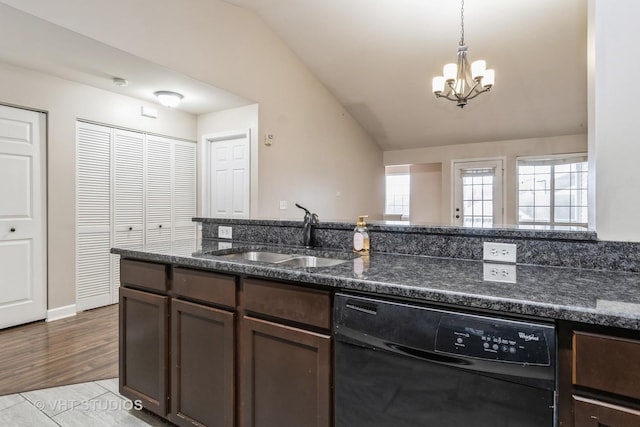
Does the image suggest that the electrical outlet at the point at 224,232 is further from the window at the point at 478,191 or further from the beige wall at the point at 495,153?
the beige wall at the point at 495,153

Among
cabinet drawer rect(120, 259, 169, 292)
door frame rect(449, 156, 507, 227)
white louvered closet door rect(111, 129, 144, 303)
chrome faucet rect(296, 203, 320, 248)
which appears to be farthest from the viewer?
door frame rect(449, 156, 507, 227)

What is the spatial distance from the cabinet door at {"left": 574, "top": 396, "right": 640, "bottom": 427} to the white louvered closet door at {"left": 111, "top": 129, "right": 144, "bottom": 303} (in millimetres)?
4349

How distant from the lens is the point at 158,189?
→ 445 centimetres

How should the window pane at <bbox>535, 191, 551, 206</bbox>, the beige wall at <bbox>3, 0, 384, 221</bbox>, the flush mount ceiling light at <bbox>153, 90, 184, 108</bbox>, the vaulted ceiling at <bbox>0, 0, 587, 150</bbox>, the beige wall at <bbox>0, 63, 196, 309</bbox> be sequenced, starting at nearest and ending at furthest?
the beige wall at <bbox>3, 0, 384, 221</bbox>
the vaulted ceiling at <bbox>0, 0, 587, 150</bbox>
the beige wall at <bbox>0, 63, 196, 309</bbox>
the flush mount ceiling light at <bbox>153, 90, 184, 108</bbox>
the window pane at <bbox>535, 191, 551, 206</bbox>

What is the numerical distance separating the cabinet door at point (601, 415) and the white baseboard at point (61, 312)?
4256 mm

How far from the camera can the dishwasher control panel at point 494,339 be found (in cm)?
89

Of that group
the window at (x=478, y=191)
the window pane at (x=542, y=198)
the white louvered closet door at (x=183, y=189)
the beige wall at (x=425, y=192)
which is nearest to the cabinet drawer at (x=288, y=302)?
the white louvered closet door at (x=183, y=189)

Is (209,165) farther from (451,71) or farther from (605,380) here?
(605,380)

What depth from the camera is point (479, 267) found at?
4.65 ft

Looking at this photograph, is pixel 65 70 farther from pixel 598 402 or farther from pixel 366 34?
pixel 598 402

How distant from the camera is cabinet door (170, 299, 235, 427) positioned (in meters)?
1.50

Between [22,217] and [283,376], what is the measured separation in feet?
11.1

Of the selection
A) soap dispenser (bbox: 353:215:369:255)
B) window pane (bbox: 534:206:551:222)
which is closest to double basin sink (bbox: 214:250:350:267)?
soap dispenser (bbox: 353:215:369:255)

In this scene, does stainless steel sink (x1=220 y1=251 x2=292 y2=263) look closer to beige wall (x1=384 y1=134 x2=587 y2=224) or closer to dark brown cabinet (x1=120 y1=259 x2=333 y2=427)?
dark brown cabinet (x1=120 y1=259 x2=333 y2=427)
